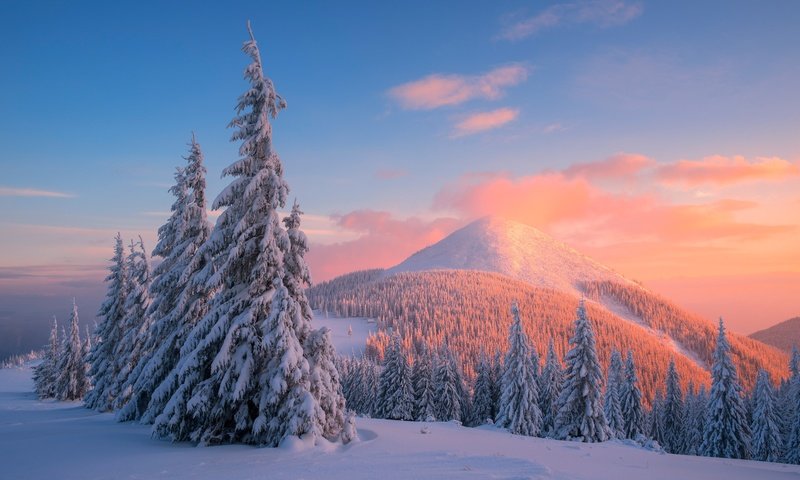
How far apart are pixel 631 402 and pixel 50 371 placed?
85419 mm

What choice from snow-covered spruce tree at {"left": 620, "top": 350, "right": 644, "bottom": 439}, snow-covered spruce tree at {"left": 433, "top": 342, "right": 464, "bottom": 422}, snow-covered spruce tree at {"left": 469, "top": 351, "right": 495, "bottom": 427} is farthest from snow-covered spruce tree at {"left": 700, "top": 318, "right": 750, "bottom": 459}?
snow-covered spruce tree at {"left": 433, "top": 342, "right": 464, "bottom": 422}

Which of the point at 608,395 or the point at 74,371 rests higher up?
the point at 74,371

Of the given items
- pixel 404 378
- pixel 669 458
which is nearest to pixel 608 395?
pixel 404 378

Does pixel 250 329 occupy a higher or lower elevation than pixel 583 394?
higher

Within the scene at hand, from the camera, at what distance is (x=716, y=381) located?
46094 millimetres

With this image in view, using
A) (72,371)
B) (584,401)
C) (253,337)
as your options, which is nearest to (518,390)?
(584,401)

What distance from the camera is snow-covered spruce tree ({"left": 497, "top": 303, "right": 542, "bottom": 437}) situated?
4784 cm

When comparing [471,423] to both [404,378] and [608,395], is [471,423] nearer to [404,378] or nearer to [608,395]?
[404,378]

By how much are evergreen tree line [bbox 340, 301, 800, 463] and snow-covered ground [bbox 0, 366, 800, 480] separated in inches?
791

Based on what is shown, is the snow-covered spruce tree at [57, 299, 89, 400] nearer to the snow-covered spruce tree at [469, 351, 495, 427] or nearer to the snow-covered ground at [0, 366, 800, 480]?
the snow-covered ground at [0, 366, 800, 480]

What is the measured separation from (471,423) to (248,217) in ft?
191

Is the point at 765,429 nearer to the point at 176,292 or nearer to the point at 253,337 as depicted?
the point at 253,337

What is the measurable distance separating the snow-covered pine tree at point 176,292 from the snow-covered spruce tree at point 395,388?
39.2m

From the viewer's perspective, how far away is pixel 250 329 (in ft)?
51.7
